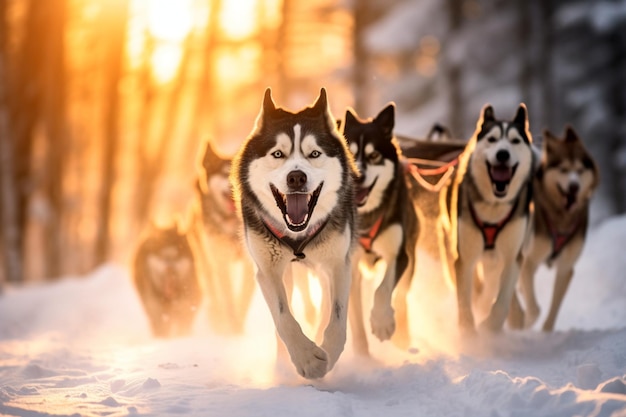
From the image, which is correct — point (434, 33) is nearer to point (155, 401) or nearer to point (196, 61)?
point (196, 61)

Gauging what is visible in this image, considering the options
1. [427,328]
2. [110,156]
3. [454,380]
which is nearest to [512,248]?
[427,328]

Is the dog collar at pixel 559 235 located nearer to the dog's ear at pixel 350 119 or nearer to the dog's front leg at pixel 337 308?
the dog's ear at pixel 350 119

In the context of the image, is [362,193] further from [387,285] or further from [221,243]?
[221,243]

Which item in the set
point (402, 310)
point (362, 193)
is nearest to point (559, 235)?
point (402, 310)

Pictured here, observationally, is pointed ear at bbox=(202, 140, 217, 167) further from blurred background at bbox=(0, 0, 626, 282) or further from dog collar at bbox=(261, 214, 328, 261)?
blurred background at bbox=(0, 0, 626, 282)

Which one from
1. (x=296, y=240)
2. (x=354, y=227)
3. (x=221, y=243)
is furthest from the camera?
(x=221, y=243)

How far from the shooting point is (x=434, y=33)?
1886 centimetres

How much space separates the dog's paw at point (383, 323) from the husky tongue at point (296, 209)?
3.93 ft

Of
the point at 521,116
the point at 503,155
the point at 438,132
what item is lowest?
the point at 503,155

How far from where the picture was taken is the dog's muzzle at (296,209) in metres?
4.43

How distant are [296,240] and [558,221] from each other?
3.51 m

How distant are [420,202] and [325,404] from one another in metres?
3.40

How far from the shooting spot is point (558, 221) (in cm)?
721

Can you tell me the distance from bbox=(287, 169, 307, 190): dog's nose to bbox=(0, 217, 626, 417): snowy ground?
110cm
